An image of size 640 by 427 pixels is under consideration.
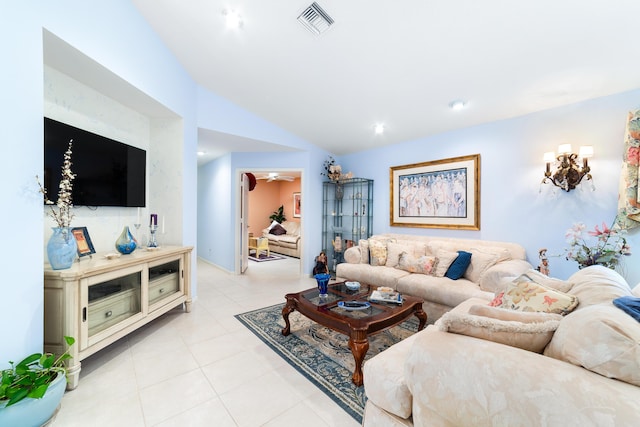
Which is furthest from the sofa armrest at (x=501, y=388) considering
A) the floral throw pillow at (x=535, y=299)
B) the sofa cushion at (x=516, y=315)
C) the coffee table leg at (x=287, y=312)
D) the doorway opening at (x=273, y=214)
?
the doorway opening at (x=273, y=214)

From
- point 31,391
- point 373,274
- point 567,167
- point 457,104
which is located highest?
point 457,104

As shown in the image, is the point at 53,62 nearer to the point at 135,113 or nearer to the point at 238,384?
the point at 135,113

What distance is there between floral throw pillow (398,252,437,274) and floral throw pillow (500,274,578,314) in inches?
60.2

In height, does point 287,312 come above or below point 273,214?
below

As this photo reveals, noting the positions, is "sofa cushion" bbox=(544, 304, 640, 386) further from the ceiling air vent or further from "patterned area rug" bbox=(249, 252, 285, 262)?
"patterned area rug" bbox=(249, 252, 285, 262)

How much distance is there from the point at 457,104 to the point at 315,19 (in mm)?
1890

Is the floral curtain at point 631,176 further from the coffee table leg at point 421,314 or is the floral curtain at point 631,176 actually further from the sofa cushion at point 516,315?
the sofa cushion at point 516,315

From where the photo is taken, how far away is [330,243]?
204 inches

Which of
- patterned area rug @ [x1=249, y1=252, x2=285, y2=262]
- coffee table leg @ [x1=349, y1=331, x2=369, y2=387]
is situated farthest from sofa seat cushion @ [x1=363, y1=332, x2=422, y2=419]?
patterned area rug @ [x1=249, y1=252, x2=285, y2=262]

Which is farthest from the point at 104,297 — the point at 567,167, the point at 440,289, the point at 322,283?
the point at 567,167

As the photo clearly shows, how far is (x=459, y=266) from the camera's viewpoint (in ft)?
10.0

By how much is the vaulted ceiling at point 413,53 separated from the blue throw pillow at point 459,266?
1.76 m

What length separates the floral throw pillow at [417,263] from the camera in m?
3.22

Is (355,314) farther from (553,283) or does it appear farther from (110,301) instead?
(110,301)
